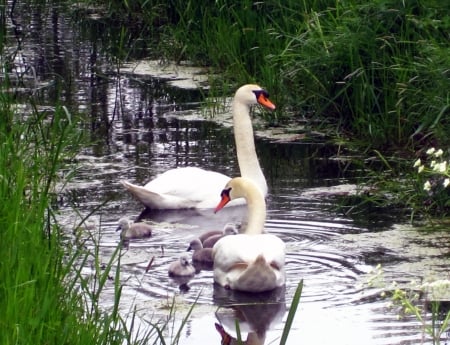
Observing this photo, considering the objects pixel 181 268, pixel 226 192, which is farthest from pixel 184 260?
pixel 226 192

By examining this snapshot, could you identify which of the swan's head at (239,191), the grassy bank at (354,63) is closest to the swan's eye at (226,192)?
the swan's head at (239,191)

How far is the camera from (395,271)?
6082 millimetres

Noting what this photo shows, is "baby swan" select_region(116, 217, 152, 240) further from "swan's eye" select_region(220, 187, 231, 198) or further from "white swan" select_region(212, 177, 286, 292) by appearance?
"white swan" select_region(212, 177, 286, 292)

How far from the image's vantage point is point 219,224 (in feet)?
24.9

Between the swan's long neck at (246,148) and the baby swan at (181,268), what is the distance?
1567mm

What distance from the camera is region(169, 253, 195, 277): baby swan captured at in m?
6.09

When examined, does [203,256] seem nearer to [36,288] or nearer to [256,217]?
[256,217]

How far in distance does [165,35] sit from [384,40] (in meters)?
4.11

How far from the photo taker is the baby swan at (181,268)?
240 inches

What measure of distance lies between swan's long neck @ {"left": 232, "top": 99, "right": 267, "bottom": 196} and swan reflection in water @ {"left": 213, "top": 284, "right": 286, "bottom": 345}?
1.68 m

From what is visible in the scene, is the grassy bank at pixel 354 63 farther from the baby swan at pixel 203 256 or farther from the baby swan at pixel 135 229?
the baby swan at pixel 135 229

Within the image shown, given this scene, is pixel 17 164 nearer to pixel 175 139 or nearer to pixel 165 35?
pixel 175 139

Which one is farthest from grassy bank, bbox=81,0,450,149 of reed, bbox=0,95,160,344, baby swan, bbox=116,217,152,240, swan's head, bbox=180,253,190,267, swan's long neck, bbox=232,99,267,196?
reed, bbox=0,95,160,344

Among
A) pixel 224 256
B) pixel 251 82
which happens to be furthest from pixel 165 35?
pixel 224 256
